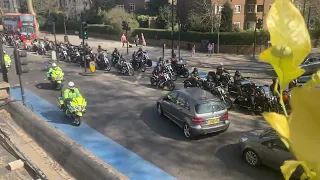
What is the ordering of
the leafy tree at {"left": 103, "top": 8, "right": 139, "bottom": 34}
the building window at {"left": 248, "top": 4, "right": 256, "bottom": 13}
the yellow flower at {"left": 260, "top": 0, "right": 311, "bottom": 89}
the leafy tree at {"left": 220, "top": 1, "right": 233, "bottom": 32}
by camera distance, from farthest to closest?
the leafy tree at {"left": 103, "top": 8, "right": 139, "bottom": 34}
the building window at {"left": 248, "top": 4, "right": 256, "bottom": 13}
the leafy tree at {"left": 220, "top": 1, "right": 233, "bottom": 32}
the yellow flower at {"left": 260, "top": 0, "right": 311, "bottom": 89}

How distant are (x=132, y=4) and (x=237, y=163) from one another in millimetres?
43275

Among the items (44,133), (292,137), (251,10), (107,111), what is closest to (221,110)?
(107,111)

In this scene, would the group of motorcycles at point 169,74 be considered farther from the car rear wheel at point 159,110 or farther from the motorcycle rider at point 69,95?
the motorcycle rider at point 69,95

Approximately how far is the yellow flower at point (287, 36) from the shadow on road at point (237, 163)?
7197mm

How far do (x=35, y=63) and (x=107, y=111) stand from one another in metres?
14.0

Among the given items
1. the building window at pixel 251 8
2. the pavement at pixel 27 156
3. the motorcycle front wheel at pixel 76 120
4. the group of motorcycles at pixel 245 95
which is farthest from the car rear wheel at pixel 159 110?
the building window at pixel 251 8

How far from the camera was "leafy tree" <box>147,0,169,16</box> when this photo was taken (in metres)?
42.7

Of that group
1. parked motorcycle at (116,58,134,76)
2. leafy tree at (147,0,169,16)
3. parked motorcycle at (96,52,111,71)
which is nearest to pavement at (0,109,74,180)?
parked motorcycle at (116,58,134,76)

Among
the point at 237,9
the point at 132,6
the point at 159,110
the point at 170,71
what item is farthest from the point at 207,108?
the point at 132,6

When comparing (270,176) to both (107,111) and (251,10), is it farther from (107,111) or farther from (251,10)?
(251,10)

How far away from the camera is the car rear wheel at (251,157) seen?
771 cm

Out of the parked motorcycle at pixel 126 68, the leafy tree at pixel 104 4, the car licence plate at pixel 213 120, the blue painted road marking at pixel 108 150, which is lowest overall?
the blue painted road marking at pixel 108 150

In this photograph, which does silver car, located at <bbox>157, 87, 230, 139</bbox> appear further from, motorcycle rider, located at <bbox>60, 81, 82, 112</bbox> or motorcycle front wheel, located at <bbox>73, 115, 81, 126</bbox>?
motorcycle rider, located at <bbox>60, 81, 82, 112</bbox>

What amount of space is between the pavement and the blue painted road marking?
293 cm
